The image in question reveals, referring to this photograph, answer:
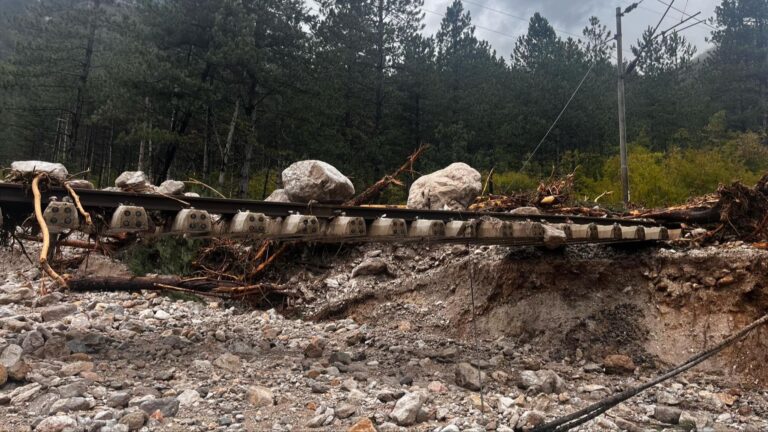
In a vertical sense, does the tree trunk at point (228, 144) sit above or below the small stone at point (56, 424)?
above

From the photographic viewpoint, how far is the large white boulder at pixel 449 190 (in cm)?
1031

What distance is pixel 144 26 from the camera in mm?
17500

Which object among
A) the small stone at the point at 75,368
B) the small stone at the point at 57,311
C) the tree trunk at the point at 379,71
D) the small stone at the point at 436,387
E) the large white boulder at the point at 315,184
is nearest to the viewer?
the small stone at the point at 75,368

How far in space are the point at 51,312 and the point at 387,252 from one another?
19.0 feet

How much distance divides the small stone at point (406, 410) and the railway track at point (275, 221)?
1822 mm

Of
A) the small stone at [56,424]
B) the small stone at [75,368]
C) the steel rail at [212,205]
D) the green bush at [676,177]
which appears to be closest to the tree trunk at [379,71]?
the green bush at [676,177]

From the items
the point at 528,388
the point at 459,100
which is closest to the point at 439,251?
the point at 528,388

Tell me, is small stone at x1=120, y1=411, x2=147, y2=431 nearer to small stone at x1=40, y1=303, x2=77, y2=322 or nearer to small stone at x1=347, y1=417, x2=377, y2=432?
small stone at x1=347, y1=417, x2=377, y2=432

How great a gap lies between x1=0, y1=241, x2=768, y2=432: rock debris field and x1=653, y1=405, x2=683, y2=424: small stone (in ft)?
0.04

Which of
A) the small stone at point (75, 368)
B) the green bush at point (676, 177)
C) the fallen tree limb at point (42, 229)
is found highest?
the green bush at point (676, 177)

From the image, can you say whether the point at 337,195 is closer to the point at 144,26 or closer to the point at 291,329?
the point at 291,329

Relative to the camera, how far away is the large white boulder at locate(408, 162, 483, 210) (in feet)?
33.8

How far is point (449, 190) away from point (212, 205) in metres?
5.99

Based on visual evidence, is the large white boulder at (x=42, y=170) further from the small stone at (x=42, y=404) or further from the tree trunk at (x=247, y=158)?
the tree trunk at (x=247, y=158)
